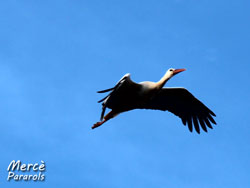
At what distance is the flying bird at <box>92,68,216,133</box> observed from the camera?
1248 centimetres

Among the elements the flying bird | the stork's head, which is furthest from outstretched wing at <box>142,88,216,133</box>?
the stork's head

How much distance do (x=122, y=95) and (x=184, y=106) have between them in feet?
10.7

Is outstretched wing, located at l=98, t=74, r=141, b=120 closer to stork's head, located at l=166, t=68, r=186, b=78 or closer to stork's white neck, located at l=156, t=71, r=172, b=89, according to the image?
stork's white neck, located at l=156, t=71, r=172, b=89

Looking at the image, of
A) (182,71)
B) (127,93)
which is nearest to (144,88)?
(127,93)

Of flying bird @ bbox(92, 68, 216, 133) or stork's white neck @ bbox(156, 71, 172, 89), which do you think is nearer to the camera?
flying bird @ bbox(92, 68, 216, 133)

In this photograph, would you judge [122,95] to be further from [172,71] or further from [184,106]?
[184,106]

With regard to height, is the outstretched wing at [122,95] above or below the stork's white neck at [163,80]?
below

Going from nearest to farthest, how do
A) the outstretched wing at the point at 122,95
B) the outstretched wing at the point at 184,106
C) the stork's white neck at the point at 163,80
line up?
the outstretched wing at the point at 122,95
the stork's white neck at the point at 163,80
the outstretched wing at the point at 184,106

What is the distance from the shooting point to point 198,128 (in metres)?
15.4

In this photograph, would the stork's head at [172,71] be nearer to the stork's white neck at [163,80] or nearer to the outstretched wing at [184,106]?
the stork's white neck at [163,80]

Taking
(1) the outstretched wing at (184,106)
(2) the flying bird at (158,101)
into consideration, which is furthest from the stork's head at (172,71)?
(1) the outstretched wing at (184,106)

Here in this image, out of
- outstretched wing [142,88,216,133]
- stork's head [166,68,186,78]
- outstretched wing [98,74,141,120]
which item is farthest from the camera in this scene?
outstretched wing [142,88,216,133]

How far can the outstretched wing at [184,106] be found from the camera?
14.6 metres

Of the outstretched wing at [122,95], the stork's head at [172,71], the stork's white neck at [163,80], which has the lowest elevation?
the outstretched wing at [122,95]
